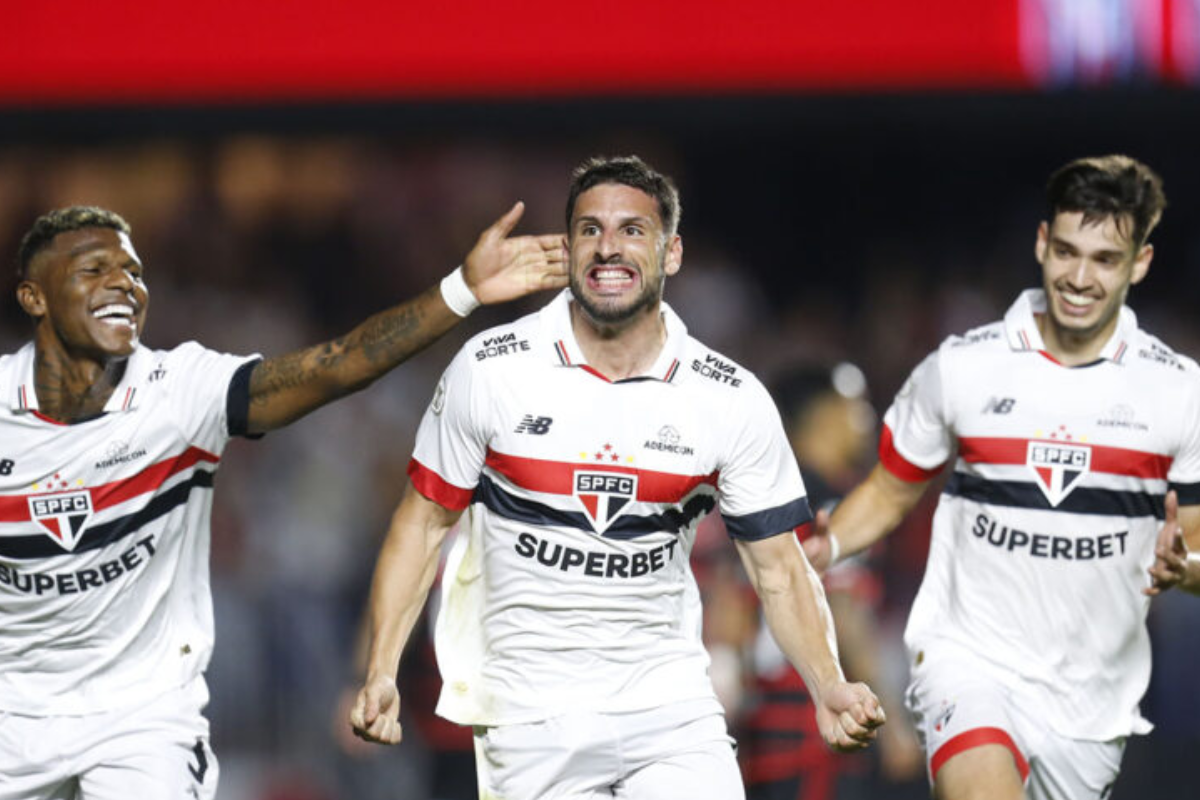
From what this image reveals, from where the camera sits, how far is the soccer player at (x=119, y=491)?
5.16m

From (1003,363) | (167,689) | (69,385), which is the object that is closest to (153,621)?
(167,689)

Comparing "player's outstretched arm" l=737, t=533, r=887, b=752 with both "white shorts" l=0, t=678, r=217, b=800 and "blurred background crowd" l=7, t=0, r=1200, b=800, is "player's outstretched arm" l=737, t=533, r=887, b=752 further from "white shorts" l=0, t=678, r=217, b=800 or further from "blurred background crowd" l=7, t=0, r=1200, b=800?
"blurred background crowd" l=7, t=0, r=1200, b=800

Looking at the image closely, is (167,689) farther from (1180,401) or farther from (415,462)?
(1180,401)

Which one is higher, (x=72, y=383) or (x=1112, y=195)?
(x=1112, y=195)

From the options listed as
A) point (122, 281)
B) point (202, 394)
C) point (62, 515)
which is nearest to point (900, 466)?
point (202, 394)

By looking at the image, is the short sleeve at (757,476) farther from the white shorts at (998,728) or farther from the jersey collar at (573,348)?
the white shorts at (998,728)

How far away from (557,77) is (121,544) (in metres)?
3.49

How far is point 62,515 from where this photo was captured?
5.20 meters

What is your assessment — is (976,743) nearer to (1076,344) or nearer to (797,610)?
(797,610)

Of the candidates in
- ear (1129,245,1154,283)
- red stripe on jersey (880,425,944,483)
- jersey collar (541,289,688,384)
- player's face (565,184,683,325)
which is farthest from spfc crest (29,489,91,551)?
ear (1129,245,1154,283)

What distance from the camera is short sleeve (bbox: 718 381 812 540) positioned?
5.12 meters

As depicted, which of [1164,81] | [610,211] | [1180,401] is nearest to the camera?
[610,211]

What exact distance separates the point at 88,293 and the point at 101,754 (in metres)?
1.23

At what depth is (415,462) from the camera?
5.18 m
